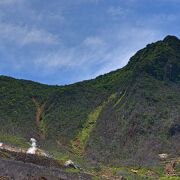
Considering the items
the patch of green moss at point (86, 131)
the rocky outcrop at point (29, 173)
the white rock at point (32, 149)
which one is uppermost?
the patch of green moss at point (86, 131)

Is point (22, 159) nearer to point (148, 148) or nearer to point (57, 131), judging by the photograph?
point (148, 148)

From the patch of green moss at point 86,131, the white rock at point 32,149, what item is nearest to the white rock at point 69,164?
the white rock at point 32,149

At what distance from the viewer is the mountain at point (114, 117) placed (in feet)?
458

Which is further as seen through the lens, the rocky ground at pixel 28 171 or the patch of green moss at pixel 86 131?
the patch of green moss at pixel 86 131

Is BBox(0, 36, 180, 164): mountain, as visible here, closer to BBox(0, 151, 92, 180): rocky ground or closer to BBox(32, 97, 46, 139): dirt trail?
BBox(32, 97, 46, 139): dirt trail

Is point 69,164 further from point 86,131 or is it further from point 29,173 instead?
point 86,131

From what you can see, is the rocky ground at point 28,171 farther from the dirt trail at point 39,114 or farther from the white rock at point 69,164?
the dirt trail at point 39,114

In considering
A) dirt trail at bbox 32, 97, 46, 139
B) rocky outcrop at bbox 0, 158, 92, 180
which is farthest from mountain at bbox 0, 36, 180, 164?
rocky outcrop at bbox 0, 158, 92, 180

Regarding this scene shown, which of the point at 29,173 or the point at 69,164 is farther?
the point at 69,164

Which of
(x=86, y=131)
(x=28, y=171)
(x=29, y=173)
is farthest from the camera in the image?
(x=86, y=131)

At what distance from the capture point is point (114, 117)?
16662 centimetres

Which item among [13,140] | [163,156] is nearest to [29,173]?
[13,140]

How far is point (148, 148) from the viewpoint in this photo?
5364 inches

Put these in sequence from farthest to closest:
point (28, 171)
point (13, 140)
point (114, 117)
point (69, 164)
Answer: point (114, 117) → point (13, 140) → point (69, 164) → point (28, 171)
